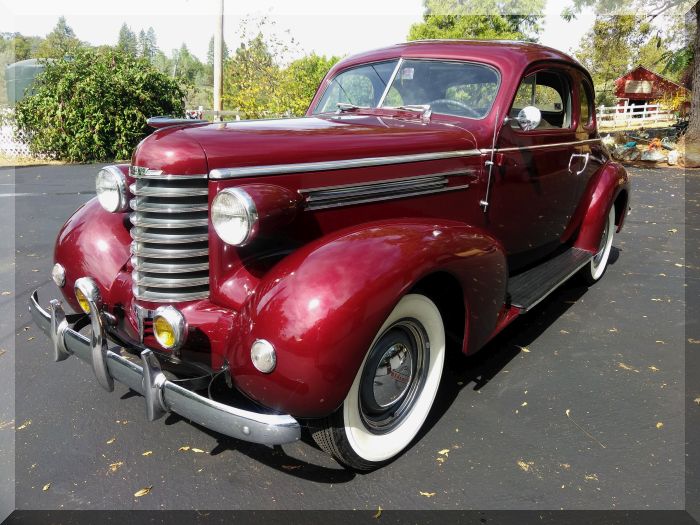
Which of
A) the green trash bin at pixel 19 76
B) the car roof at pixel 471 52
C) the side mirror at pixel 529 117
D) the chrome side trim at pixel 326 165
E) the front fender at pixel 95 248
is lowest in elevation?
the front fender at pixel 95 248

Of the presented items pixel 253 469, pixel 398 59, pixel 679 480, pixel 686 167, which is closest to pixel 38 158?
pixel 398 59

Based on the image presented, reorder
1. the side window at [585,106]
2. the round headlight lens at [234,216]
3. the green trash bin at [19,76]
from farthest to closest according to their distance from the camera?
the green trash bin at [19,76], the side window at [585,106], the round headlight lens at [234,216]

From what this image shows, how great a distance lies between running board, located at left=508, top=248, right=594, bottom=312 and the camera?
342cm

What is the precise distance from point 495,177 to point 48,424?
9.73ft

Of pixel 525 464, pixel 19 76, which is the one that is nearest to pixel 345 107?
pixel 525 464

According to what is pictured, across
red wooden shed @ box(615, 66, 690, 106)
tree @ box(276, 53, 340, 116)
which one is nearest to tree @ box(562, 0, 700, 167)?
tree @ box(276, 53, 340, 116)

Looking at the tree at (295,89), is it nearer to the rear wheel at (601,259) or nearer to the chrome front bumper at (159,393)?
the rear wheel at (601,259)

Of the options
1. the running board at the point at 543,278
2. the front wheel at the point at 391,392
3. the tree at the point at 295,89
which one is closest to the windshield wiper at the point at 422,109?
the running board at the point at 543,278

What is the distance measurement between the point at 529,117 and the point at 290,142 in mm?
1638

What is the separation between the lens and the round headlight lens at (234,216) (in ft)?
6.93

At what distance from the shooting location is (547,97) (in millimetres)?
4223

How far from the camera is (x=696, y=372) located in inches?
134

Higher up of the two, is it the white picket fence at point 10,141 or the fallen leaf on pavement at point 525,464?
the white picket fence at point 10,141

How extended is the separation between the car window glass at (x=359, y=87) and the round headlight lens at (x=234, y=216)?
1.88m
